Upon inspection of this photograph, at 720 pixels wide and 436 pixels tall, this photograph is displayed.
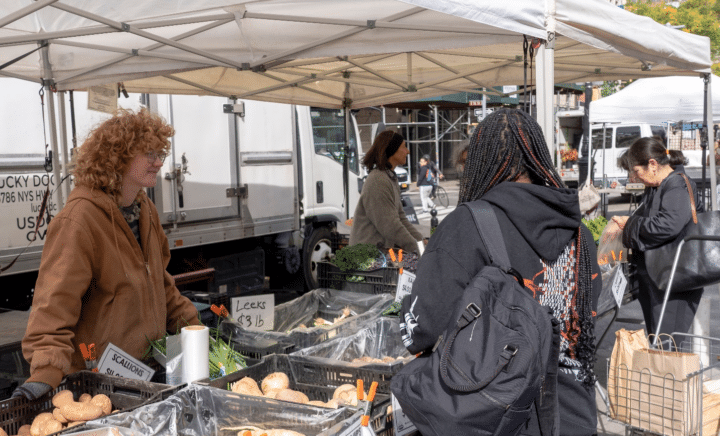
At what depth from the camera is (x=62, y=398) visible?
2.50 m

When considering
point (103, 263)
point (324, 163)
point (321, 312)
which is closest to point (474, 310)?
point (103, 263)

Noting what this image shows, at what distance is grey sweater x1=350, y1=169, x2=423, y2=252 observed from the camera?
568 cm

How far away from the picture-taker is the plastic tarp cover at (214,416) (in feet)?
7.29

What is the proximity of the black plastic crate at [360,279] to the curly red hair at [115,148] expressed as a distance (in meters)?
2.24

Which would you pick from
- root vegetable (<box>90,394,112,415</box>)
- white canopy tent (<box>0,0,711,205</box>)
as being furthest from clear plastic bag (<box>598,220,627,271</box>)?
root vegetable (<box>90,394,112,415</box>)

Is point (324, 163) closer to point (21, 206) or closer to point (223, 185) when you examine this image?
point (223, 185)

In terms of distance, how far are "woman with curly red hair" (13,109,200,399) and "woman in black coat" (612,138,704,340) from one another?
334 centimetres

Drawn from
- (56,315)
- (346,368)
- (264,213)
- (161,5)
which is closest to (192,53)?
(161,5)

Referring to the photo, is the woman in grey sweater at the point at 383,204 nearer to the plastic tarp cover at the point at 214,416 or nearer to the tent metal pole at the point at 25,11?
the tent metal pole at the point at 25,11

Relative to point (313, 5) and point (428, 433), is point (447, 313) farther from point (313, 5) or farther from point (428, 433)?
point (313, 5)

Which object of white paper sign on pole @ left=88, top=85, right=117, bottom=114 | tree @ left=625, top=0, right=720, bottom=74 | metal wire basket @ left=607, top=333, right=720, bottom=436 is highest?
tree @ left=625, top=0, right=720, bottom=74

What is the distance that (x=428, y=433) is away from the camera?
1.86m

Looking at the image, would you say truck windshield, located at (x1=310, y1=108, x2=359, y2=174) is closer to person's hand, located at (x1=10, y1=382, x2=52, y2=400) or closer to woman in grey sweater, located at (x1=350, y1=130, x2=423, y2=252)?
woman in grey sweater, located at (x1=350, y1=130, x2=423, y2=252)

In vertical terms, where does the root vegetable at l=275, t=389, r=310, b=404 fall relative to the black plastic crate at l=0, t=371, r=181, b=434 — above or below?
below
